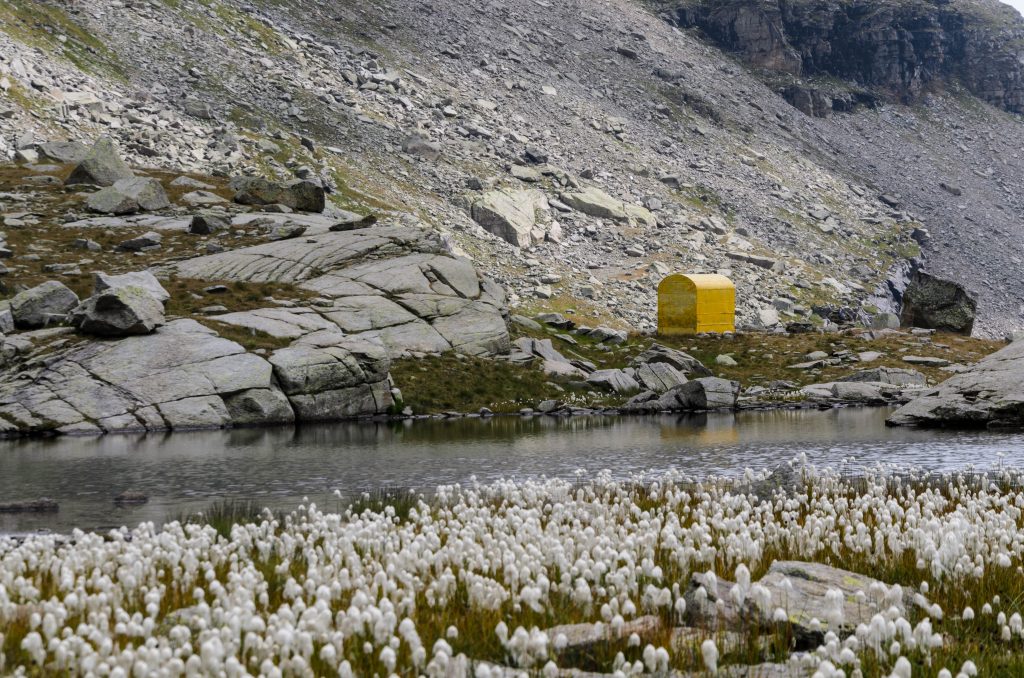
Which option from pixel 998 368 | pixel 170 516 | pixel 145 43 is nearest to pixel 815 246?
pixel 145 43

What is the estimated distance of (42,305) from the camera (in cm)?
4444

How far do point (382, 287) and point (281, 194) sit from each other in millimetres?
19170

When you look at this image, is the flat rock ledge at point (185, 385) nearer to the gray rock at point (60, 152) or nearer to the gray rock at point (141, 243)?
the gray rock at point (141, 243)

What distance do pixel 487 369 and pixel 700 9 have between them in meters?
159

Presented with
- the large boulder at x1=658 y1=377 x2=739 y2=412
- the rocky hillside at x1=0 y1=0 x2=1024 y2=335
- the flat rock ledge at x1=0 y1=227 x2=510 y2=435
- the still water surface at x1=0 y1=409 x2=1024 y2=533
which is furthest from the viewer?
the rocky hillside at x1=0 y1=0 x2=1024 y2=335

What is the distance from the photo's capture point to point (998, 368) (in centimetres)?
3784

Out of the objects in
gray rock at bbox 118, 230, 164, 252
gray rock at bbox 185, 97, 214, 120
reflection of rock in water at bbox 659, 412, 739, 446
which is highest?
gray rock at bbox 185, 97, 214, 120

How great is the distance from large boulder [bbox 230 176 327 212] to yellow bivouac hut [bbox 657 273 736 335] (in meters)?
25.3

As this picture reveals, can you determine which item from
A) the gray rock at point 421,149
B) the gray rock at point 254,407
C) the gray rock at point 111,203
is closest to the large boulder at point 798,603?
the gray rock at point 254,407

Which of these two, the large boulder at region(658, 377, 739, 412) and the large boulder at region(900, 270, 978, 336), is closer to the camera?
the large boulder at region(658, 377, 739, 412)

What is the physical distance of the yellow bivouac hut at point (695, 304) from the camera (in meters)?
70.9

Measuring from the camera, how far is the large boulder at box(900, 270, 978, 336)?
78.6 m

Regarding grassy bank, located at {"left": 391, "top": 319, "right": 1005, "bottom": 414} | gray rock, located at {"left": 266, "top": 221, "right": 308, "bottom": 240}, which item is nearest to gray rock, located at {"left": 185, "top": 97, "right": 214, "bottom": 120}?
gray rock, located at {"left": 266, "top": 221, "right": 308, "bottom": 240}

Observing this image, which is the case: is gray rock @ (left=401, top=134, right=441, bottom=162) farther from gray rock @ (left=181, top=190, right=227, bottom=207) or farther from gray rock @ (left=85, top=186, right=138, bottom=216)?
gray rock @ (left=85, top=186, right=138, bottom=216)
